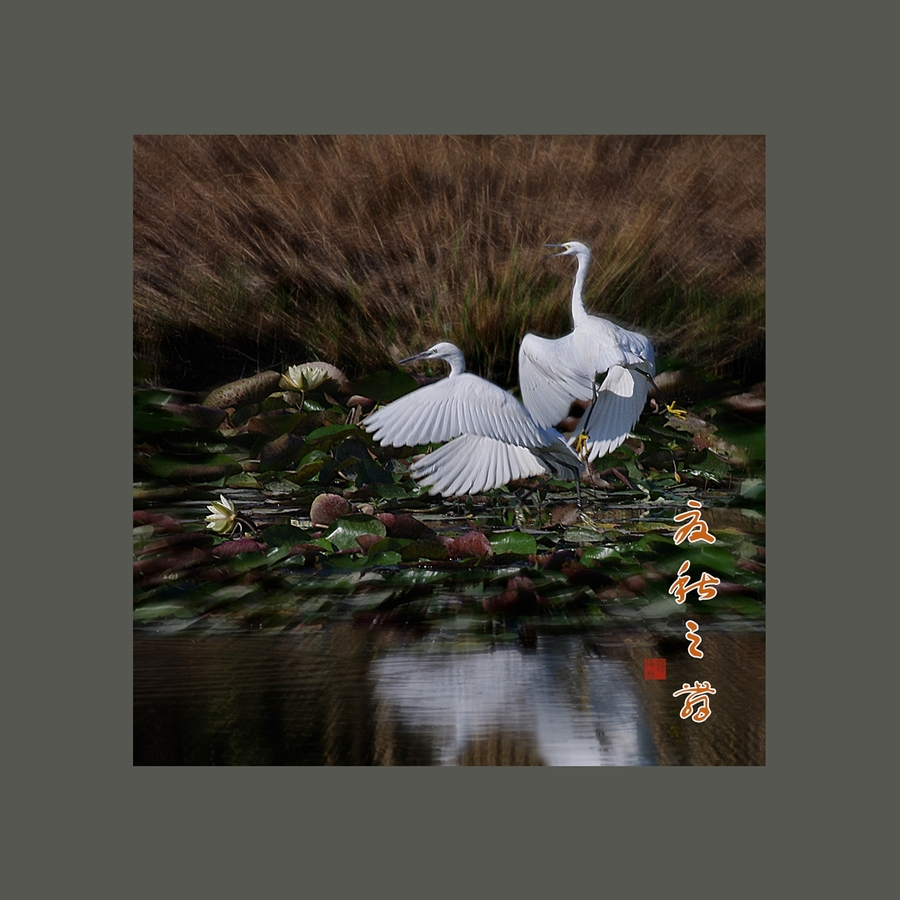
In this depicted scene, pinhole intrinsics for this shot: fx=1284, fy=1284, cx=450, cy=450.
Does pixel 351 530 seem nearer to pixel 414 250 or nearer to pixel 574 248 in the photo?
pixel 414 250

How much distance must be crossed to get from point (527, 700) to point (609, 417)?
54.6 inches

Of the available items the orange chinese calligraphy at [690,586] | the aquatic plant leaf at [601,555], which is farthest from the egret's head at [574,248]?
the orange chinese calligraphy at [690,586]

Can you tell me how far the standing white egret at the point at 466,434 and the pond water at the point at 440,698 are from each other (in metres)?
0.75

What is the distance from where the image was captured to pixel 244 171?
19.9ft

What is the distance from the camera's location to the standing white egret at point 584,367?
6.04 metres

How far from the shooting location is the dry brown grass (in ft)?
19.7

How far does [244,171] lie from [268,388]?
3.37 feet

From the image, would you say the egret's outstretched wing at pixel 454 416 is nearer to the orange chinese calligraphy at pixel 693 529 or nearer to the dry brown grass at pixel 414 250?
the dry brown grass at pixel 414 250

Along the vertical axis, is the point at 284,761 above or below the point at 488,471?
below

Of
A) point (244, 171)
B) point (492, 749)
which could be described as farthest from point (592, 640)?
point (244, 171)

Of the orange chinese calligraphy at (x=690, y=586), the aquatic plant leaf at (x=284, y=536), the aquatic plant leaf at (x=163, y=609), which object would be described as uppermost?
the aquatic plant leaf at (x=284, y=536)

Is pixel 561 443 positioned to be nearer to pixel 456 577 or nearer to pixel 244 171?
pixel 456 577

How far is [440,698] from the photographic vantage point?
5746mm

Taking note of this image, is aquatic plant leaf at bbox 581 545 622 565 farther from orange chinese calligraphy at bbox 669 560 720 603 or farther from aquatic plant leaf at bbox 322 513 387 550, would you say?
aquatic plant leaf at bbox 322 513 387 550
